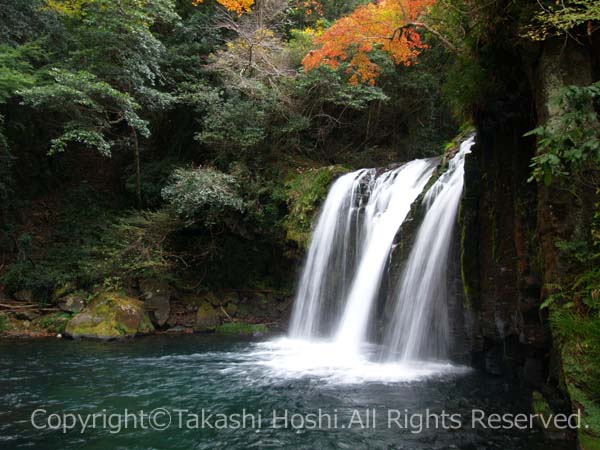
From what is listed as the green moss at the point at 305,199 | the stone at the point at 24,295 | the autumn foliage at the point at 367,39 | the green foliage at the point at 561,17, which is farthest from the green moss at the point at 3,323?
the green foliage at the point at 561,17

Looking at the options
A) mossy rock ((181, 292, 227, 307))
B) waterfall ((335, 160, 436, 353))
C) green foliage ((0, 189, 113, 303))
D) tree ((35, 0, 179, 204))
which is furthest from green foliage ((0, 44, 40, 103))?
waterfall ((335, 160, 436, 353))

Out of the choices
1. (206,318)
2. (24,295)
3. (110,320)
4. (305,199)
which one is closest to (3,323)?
(24,295)

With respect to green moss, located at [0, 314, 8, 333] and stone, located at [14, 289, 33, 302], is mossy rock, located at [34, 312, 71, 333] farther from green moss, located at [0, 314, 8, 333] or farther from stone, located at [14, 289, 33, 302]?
stone, located at [14, 289, 33, 302]

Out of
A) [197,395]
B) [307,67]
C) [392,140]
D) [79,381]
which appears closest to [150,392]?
[197,395]

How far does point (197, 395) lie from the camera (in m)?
6.34

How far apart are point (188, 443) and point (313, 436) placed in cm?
134

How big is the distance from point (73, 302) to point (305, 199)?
22.9 ft

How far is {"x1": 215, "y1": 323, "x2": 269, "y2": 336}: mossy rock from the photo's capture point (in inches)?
480

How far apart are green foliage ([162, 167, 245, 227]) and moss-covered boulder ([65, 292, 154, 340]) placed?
277cm

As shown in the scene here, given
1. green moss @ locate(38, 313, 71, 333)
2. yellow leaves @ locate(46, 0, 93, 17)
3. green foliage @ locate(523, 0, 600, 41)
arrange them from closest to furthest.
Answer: green foliage @ locate(523, 0, 600, 41), green moss @ locate(38, 313, 71, 333), yellow leaves @ locate(46, 0, 93, 17)

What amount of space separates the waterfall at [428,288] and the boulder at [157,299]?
7.00 m

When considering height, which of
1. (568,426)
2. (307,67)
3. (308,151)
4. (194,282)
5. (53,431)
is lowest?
(53,431)

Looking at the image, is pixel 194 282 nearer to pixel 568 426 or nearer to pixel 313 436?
pixel 313 436

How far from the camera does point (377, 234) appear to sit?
9984mm
